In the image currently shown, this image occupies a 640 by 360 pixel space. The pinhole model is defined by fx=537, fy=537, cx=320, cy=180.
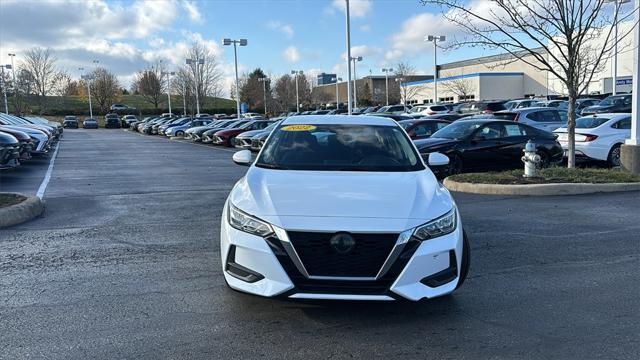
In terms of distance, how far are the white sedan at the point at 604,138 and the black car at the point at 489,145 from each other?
55 cm

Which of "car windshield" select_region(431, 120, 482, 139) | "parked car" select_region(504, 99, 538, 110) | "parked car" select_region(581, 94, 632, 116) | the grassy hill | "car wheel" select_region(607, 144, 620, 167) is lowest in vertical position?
"car wheel" select_region(607, 144, 620, 167)

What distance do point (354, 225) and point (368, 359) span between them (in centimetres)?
91

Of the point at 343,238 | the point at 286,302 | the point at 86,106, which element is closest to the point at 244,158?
the point at 286,302

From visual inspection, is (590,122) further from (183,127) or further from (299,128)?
(183,127)

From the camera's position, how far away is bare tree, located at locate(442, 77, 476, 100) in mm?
65812

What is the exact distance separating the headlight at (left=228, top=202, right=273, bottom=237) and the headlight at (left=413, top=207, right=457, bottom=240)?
3.59ft

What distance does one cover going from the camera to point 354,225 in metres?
3.84

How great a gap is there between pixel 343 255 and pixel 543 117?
15097 mm

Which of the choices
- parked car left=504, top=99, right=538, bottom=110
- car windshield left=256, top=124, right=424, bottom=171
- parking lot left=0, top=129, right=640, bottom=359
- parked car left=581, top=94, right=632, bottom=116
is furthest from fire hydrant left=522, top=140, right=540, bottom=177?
parked car left=504, top=99, right=538, bottom=110

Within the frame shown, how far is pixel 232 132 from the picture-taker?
90.9 ft

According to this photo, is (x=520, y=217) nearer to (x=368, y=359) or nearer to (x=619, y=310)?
(x=619, y=310)

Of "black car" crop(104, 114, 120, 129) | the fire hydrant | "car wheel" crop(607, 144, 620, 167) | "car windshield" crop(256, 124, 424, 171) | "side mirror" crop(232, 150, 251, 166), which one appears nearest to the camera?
"car windshield" crop(256, 124, 424, 171)

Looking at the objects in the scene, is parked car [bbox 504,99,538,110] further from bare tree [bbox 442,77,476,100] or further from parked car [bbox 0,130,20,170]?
bare tree [bbox 442,77,476,100]

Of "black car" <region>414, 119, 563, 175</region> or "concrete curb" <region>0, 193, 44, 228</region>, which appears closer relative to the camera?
"concrete curb" <region>0, 193, 44, 228</region>
